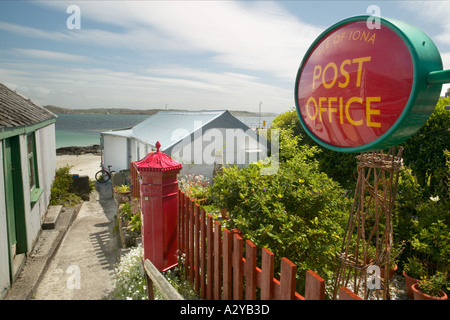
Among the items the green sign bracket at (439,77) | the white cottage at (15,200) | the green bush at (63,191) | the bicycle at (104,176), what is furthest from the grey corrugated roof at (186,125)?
the green sign bracket at (439,77)

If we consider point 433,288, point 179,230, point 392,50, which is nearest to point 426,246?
point 433,288

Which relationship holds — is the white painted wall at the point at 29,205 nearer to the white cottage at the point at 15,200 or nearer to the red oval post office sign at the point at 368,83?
the white cottage at the point at 15,200

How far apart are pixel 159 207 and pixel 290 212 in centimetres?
158

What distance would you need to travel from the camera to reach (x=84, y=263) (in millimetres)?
5398

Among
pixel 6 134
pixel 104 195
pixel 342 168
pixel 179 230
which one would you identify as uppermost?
pixel 6 134

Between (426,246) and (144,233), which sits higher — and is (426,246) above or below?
below

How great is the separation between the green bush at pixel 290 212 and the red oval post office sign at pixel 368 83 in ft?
4.37

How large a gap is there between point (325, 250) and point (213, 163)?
752 cm

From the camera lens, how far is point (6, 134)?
4.41 m

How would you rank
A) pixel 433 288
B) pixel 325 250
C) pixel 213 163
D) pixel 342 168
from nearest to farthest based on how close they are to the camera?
pixel 325 250 → pixel 433 288 → pixel 342 168 → pixel 213 163

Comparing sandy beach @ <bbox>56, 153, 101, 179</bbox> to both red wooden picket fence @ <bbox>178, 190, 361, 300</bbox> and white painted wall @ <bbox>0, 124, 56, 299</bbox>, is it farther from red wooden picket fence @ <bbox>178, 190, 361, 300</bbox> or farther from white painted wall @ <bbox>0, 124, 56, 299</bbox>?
red wooden picket fence @ <bbox>178, 190, 361, 300</bbox>

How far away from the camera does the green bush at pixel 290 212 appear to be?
2963 millimetres

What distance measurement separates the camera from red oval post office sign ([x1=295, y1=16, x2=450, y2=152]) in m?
1.38
